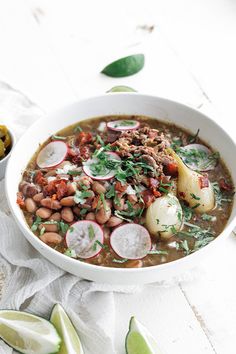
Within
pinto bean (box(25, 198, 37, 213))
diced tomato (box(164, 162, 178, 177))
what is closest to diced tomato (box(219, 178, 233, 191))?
diced tomato (box(164, 162, 178, 177))

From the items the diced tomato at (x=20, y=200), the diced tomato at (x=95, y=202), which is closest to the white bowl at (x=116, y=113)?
the diced tomato at (x=20, y=200)

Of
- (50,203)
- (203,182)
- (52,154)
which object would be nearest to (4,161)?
(52,154)

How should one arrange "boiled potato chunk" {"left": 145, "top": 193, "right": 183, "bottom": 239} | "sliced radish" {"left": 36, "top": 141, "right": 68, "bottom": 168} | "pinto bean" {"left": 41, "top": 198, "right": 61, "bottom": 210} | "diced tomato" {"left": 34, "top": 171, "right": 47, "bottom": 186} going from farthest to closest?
"sliced radish" {"left": 36, "top": 141, "right": 68, "bottom": 168}
"diced tomato" {"left": 34, "top": 171, "right": 47, "bottom": 186}
"pinto bean" {"left": 41, "top": 198, "right": 61, "bottom": 210}
"boiled potato chunk" {"left": 145, "top": 193, "right": 183, "bottom": 239}

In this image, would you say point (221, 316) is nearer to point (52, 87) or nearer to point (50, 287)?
point (50, 287)

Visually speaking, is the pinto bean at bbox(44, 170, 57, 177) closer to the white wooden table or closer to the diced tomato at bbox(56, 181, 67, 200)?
the diced tomato at bbox(56, 181, 67, 200)

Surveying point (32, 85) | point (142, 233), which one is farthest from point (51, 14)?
point (142, 233)
